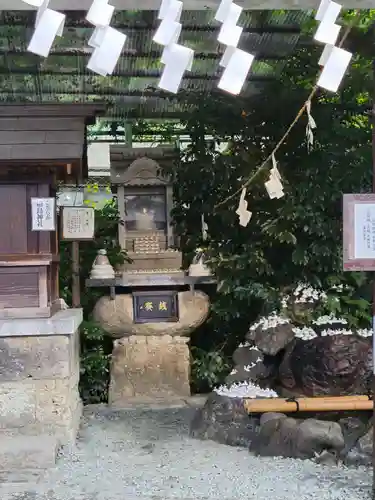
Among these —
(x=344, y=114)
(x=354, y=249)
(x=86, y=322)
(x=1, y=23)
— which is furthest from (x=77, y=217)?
(x=354, y=249)

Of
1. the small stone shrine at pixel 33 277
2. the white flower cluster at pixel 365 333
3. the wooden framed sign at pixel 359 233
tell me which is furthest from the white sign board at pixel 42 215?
the white flower cluster at pixel 365 333

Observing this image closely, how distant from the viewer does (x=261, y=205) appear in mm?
7391

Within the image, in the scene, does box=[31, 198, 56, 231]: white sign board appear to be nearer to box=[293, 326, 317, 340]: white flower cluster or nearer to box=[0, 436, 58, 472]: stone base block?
box=[0, 436, 58, 472]: stone base block

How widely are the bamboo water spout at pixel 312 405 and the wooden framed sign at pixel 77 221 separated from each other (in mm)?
2675

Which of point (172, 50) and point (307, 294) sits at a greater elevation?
point (172, 50)

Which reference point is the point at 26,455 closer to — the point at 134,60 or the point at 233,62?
the point at 233,62

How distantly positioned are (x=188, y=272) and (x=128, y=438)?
2.41m

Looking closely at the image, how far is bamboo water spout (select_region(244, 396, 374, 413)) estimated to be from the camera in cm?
516

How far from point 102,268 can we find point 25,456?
2.94 m

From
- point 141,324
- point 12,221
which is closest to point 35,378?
point 12,221

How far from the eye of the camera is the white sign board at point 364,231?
3480 mm

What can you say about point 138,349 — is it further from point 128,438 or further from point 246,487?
point 246,487

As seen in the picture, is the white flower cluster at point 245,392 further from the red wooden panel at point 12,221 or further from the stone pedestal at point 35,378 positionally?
the red wooden panel at point 12,221

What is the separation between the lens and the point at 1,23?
5.41 metres
